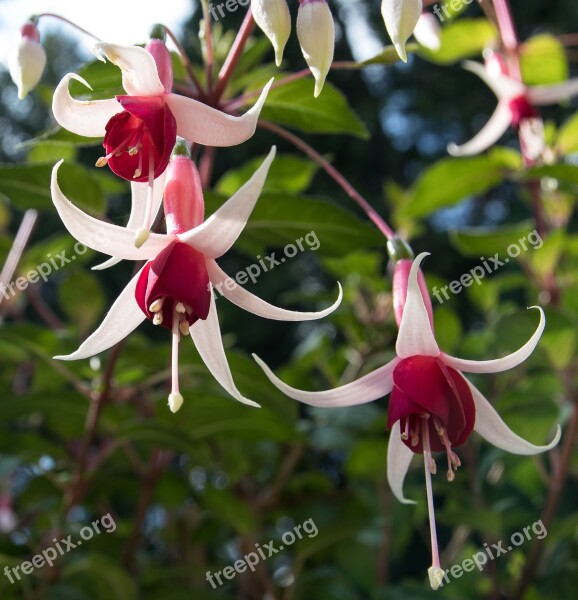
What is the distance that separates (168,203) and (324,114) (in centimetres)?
32

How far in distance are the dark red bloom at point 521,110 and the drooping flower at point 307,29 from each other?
0.68 m

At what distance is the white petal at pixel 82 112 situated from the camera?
578 mm

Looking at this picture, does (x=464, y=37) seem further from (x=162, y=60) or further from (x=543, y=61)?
(x=162, y=60)

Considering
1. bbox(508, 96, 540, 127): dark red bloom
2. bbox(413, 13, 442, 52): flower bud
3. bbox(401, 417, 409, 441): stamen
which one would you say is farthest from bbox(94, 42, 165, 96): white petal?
bbox(508, 96, 540, 127): dark red bloom

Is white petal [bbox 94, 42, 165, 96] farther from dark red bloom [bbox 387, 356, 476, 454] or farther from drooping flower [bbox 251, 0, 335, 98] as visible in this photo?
dark red bloom [bbox 387, 356, 476, 454]

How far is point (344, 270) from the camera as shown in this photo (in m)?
1.47

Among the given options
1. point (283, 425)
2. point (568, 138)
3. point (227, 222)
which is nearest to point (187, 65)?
point (227, 222)

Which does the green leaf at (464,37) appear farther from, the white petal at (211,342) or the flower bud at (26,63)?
the white petal at (211,342)

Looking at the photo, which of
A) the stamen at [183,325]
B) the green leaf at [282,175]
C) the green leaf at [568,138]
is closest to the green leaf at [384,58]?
the stamen at [183,325]

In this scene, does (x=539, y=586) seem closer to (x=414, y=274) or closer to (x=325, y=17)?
(x=414, y=274)

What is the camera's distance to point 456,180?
1.28 meters

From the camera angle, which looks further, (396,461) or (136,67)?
(396,461)

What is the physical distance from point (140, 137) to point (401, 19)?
22cm

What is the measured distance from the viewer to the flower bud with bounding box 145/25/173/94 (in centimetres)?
61
